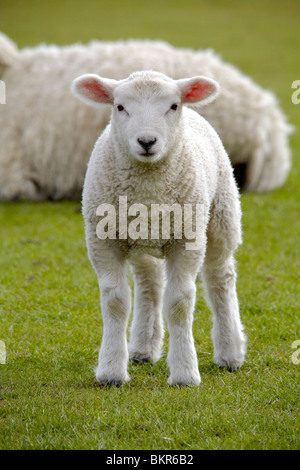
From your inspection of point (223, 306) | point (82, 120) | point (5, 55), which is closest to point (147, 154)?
point (223, 306)

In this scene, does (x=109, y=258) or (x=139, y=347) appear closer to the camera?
(x=109, y=258)

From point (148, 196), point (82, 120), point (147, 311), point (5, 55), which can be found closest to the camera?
point (148, 196)

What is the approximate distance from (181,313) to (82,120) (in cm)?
545

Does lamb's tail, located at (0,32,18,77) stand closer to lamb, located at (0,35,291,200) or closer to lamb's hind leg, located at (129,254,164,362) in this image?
lamb, located at (0,35,291,200)

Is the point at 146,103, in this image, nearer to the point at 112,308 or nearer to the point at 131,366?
the point at 112,308

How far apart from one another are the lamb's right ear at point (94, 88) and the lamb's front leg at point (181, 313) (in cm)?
96

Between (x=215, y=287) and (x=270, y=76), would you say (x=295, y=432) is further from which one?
(x=270, y=76)

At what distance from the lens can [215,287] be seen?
4.85m

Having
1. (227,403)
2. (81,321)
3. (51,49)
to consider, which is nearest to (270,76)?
(51,49)

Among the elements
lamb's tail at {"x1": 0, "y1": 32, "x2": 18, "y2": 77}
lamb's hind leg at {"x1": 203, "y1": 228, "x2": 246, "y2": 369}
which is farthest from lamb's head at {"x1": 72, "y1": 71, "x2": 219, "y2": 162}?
lamb's tail at {"x1": 0, "y1": 32, "x2": 18, "y2": 77}

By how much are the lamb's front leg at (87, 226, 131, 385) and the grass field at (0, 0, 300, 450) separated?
0.11 m

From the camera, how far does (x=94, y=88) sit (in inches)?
173

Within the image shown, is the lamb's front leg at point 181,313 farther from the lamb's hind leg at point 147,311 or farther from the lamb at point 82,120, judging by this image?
the lamb at point 82,120
